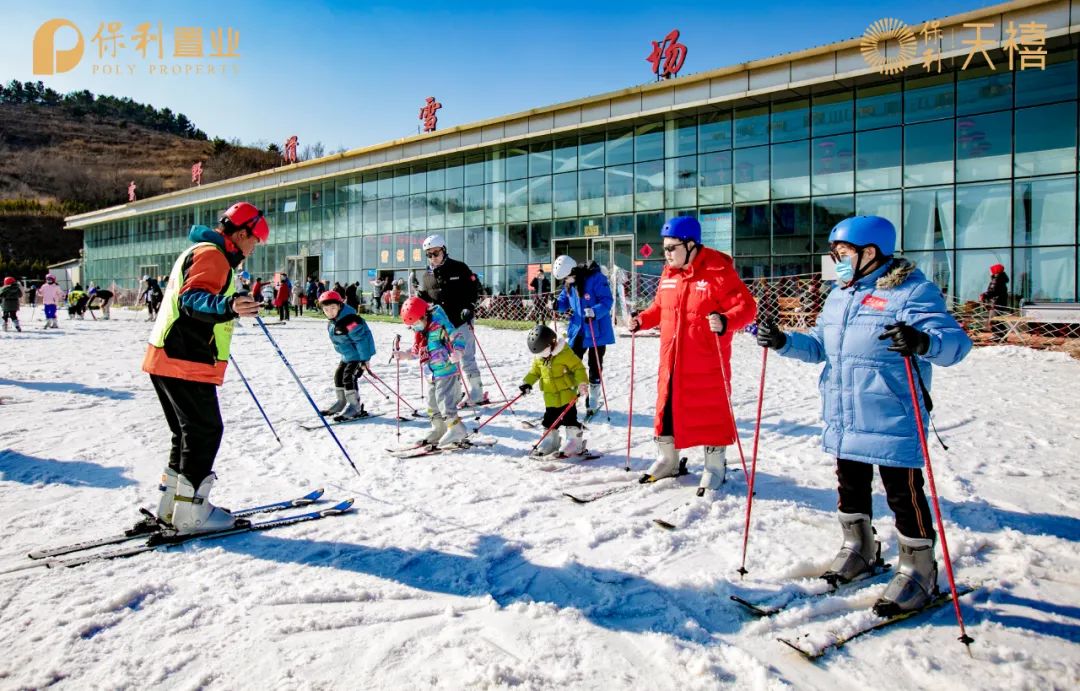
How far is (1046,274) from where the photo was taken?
51.4 feet

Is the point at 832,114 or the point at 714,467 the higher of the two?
the point at 832,114

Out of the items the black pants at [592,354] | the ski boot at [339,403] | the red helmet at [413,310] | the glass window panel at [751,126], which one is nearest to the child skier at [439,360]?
the red helmet at [413,310]

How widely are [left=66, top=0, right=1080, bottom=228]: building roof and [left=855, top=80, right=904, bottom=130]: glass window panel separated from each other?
104 cm

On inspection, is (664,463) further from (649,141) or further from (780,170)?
(649,141)

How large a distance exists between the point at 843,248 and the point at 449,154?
84.8 ft

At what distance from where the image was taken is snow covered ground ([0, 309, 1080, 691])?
2420mm

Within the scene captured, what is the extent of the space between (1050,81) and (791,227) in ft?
22.0

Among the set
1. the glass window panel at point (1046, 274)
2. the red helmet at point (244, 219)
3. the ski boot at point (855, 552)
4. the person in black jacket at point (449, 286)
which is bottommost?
the ski boot at point (855, 552)

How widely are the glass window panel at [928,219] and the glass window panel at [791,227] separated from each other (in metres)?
2.50

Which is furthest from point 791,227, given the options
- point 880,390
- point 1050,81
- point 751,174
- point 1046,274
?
point 880,390

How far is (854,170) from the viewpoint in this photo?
17938mm

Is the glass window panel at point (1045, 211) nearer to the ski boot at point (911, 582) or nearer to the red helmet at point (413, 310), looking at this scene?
the red helmet at point (413, 310)

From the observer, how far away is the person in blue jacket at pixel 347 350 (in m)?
7.14

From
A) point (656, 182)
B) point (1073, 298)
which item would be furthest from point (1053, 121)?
point (656, 182)
